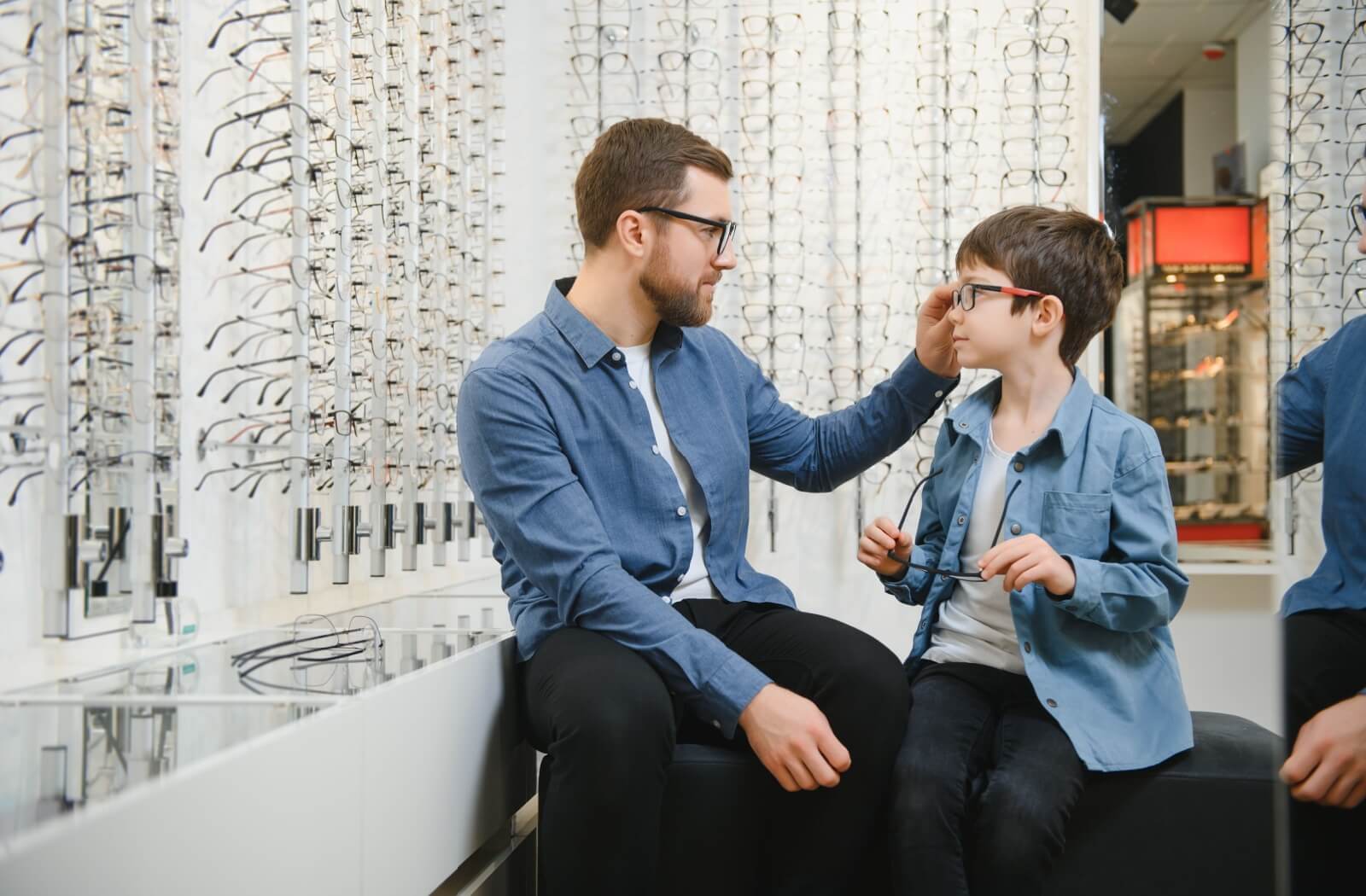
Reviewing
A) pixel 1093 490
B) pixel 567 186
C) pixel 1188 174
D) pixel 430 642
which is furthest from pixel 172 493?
pixel 567 186

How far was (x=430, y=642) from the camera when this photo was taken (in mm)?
1808

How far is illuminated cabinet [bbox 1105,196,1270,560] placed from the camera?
0.62m

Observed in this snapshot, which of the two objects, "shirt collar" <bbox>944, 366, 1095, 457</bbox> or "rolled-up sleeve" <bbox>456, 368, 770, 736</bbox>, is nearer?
"rolled-up sleeve" <bbox>456, 368, 770, 736</bbox>

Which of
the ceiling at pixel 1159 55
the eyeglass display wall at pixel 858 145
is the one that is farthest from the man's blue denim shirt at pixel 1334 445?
the eyeglass display wall at pixel 858 145

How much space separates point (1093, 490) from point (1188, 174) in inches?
32.2

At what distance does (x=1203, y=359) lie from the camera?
225cm

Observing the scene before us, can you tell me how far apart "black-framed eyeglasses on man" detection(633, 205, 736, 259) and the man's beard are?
68 millimetres

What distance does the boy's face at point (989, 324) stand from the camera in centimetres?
182

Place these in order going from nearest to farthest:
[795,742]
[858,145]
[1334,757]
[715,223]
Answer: [1334,757]
[795,742]
[715,223]
[858,145]

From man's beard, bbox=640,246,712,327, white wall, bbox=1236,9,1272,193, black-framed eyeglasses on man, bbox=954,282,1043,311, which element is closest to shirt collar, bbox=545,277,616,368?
man's beard, bbox=640,246,712,327

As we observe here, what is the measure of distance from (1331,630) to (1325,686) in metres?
0.02

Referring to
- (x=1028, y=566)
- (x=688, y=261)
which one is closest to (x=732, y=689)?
(x=1028, y=566)

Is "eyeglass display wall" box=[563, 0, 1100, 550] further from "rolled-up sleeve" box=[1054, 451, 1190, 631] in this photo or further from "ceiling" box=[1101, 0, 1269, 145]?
"rolled-up sleeve" box=[1054, 451, 1190, 631]

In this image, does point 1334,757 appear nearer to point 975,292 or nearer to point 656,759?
point 656,759
